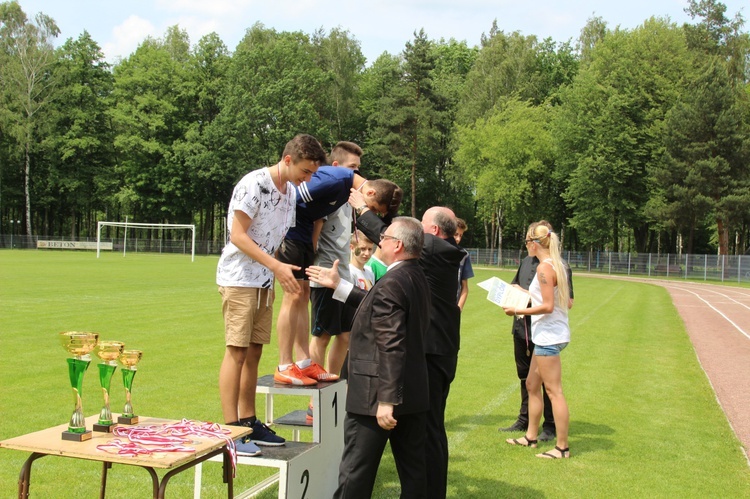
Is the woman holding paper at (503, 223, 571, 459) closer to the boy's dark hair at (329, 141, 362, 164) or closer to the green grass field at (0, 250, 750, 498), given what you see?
the green grass field at (0, 250, 750, 498)

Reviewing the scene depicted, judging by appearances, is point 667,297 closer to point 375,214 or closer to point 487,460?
point 487,460

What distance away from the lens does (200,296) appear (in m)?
21.7

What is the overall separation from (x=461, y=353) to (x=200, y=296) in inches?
447

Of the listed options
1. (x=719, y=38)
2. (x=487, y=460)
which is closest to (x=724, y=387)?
(x=487, y=460)

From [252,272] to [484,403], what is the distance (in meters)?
5.38

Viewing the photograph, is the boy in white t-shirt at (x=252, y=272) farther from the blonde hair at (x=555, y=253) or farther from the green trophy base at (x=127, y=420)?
the blonde hair at (x=555, y=253)

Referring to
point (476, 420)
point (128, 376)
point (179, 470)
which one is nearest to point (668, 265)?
point (476, 420)

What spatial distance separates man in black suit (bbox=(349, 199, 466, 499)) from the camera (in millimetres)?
4949

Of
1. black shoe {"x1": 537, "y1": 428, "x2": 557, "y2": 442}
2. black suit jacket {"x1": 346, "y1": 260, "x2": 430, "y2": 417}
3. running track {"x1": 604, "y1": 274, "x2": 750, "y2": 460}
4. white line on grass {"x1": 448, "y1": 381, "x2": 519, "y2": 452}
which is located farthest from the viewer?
running track {"x1": 604, "y1": 274, "x2": 750, "y2": 460}

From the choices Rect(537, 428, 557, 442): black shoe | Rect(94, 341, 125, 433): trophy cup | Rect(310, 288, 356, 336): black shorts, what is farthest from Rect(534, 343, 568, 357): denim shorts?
Rect(94, 341, 125, 433): trophy cup

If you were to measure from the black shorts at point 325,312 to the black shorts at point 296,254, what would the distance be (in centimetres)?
42

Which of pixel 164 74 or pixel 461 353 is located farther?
pixel 164 74

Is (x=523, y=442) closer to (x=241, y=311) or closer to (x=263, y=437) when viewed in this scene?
(x=263, y=437)

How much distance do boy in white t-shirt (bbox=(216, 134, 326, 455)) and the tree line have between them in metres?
51.2
